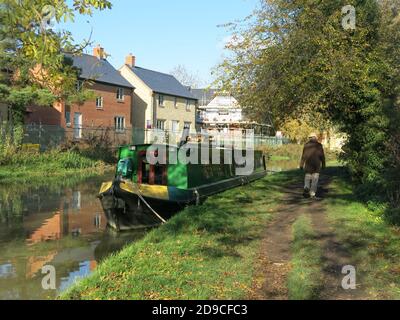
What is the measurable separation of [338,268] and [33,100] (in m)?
23.0

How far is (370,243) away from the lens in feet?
26.7

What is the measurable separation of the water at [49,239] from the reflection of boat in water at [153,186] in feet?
1.71

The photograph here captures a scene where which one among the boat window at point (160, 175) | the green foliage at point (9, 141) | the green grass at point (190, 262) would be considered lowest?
the green grass at point (190, 262)

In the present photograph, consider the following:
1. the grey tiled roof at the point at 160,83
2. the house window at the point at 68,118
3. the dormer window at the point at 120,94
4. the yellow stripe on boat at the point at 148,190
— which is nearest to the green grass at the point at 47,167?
the house window at the point at 68,118

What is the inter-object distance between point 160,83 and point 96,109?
14.4 m

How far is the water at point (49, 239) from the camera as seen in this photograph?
8.13m

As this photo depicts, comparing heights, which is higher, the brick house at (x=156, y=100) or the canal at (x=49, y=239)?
the brick house at (x=156, y=100)

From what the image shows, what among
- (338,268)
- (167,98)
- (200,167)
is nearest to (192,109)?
(167,98)

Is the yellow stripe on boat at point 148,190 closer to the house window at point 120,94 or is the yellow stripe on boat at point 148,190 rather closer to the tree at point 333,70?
the tree at point 333,70

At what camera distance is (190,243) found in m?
8.27

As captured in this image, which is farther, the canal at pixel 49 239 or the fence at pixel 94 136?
the fence at pixel 94 136

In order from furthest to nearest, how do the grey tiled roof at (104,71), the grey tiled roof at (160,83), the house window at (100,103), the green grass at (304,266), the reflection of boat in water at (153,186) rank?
1. the grey tiled roof at (160,83)
2. the house window at (100,103)
3. the grey tiled roof at (104,71)
4. the reflection of boat in water at (153,186)
5. the green grass at (304,266)

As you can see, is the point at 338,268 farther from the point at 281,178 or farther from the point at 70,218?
the point at 281,178

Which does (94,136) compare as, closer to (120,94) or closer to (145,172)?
(120,94)
